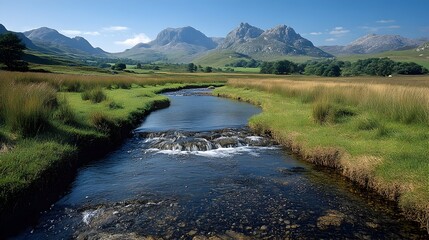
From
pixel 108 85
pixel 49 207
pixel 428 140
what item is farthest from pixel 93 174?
pixel 108 85

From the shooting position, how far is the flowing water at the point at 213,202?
9961mm

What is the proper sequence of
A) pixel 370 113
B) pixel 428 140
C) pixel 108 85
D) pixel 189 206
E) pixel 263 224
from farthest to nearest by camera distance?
pixel 108 85, pixel 370 113, pixel 428 140, pixel 189 206, pixel 263 224

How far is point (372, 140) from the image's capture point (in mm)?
16547

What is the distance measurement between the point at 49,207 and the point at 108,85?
43.3m

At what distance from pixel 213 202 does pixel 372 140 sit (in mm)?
9259

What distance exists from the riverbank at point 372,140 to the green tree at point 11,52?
72.8 m

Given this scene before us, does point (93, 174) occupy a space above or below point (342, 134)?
below

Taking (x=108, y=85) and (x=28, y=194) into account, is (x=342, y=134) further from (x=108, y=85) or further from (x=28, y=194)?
(x=108, y=85)

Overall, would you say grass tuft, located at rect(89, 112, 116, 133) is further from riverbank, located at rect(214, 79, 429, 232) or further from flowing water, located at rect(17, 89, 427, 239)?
riverbank, located at rect(214, 79, 429, 232)

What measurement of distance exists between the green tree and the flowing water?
72751 mm

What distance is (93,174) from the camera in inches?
605

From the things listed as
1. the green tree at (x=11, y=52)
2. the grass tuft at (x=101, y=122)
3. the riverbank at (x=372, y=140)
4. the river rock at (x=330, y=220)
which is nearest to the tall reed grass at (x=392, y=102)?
the riverbank at (x=372, y=140)

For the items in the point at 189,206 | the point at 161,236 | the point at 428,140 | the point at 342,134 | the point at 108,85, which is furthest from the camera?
the point at 108,85

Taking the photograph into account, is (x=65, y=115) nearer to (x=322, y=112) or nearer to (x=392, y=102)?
(x=322, y=112)
